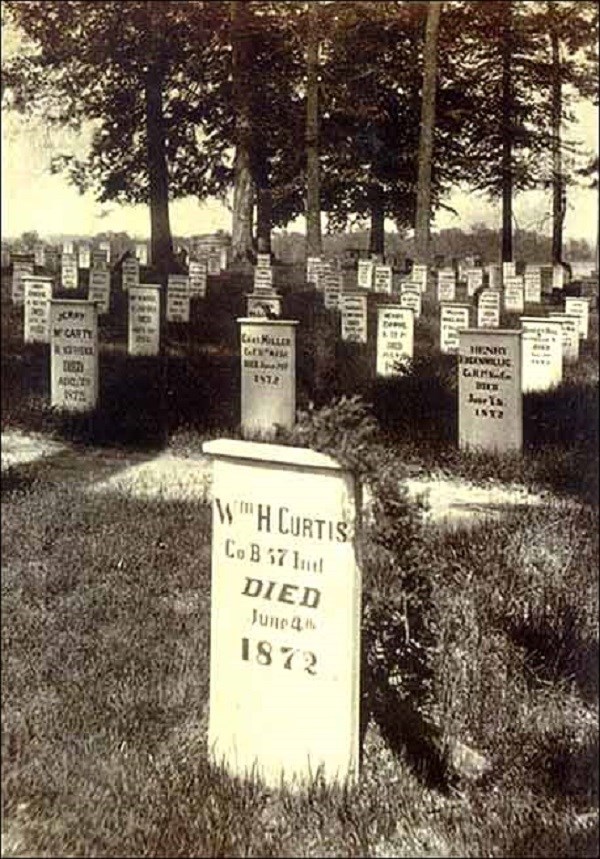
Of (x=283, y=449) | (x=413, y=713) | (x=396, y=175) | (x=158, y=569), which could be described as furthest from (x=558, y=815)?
(x=396, y=175)

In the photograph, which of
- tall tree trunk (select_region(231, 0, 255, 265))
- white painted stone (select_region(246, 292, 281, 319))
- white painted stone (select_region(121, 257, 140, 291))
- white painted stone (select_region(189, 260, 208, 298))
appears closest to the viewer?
tall tree trunk (select_region(231, 0, 255, 265))

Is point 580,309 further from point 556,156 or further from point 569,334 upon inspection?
point 556,156

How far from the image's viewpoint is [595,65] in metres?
3.35

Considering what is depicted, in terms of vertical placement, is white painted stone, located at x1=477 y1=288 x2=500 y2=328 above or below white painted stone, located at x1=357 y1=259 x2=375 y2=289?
below

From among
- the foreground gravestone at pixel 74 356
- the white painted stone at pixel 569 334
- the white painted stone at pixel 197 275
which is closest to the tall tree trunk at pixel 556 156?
the white painted stone at pixel 197 275

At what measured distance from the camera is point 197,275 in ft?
11.6

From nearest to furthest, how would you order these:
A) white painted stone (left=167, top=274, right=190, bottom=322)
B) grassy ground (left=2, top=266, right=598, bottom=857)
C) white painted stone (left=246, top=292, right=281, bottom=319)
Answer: grassy ground (left=2, top=266, right=598, bottom=857) → white painted stone (left=167, top=274, right=190, bottom=322) → white painted stone (left=246, top=292, right=281, bottom=319)

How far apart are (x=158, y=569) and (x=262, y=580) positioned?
0.68 meters

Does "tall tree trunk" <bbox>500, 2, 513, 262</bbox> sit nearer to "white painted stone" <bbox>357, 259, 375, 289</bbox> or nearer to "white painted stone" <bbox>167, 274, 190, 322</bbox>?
"white painted stone" <bbox>357, 259, 375, 289</bbox>

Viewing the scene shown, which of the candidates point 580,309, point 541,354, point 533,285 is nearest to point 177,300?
point 533,285

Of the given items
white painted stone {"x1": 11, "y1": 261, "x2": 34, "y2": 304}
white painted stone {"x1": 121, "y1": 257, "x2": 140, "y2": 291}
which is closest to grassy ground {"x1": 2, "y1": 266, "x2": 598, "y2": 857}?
white painted stone {"x1": 121, "y1": 257, "x2": 140, "y2": 291}

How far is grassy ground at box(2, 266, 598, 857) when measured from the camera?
8.97 ft

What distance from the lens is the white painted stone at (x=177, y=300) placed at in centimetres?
380

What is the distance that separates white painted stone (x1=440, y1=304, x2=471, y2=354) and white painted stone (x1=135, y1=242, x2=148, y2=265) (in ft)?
5.55
